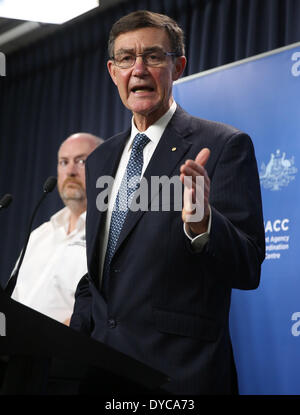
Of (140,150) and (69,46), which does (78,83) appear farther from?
(140,150)

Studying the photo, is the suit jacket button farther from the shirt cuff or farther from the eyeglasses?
the eyeglasses

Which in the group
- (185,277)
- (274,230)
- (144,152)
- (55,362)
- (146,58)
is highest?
(146,58)

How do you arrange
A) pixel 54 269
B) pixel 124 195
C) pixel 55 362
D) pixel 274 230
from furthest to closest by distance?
pixel 54 269, pixel 274 230, pixel 124 195, pixel 55 362

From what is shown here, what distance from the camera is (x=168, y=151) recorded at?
1.68m

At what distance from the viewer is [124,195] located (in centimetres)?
172

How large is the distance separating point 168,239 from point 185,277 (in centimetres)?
11

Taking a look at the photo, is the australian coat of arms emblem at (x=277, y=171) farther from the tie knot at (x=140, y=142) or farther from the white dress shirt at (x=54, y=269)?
the white dress shirt at (x=54, y=269)

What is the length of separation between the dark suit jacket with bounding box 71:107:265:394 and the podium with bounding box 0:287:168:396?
39 cm

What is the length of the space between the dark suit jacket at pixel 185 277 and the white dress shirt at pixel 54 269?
1.40 meters

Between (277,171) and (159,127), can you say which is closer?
(159,127)

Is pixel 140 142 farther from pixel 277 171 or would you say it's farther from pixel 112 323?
pixel 277 171

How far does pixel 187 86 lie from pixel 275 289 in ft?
3.95

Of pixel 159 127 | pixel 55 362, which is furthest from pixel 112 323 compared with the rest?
pixel 159 127

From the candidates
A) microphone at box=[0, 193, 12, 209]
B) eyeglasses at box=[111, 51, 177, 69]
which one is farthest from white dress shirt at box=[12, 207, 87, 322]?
eyeglasses at box=[111, 51, 177, 69]
